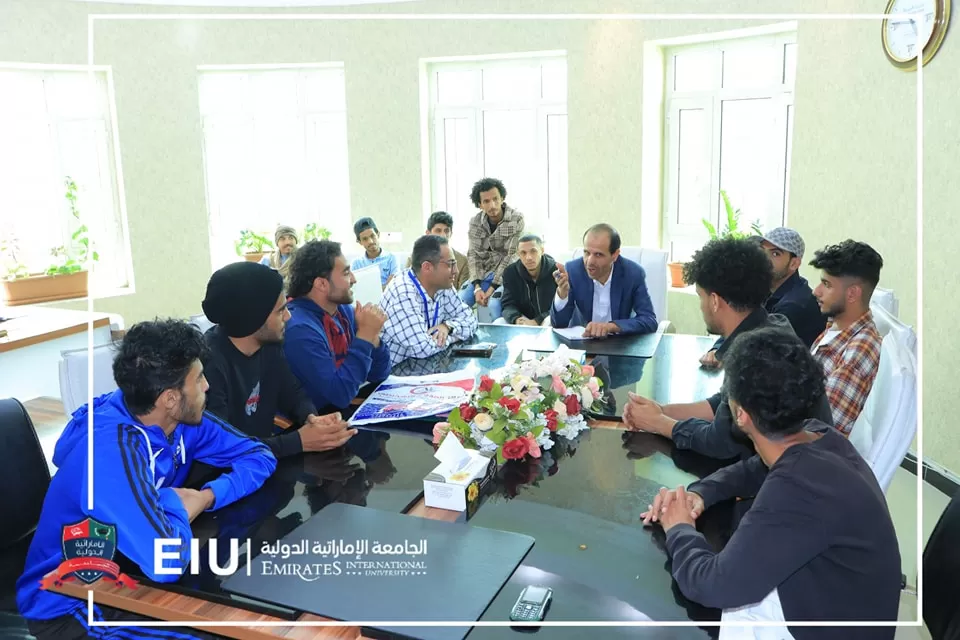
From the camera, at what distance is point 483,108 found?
260 inches

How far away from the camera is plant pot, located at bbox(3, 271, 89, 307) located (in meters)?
6.25

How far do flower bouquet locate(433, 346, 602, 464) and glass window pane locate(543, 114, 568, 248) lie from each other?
14.3 feet

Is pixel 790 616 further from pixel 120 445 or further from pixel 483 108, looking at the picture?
pixel 483 108

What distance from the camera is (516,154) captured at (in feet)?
21.5

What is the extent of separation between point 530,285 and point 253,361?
2.63 meters

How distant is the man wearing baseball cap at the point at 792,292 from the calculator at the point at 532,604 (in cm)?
178

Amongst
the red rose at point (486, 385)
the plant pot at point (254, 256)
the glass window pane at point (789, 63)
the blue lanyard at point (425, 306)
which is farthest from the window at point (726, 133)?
the red rose at point (486, 385)

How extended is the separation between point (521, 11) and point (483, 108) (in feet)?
3.15

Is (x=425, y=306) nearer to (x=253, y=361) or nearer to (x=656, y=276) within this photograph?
(x=253, y=361)

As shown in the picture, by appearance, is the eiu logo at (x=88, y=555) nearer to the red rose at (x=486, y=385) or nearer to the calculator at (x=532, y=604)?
the calculator at (x=532, y=604)

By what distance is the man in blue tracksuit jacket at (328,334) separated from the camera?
234 centimetres

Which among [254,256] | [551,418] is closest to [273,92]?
[254,256]

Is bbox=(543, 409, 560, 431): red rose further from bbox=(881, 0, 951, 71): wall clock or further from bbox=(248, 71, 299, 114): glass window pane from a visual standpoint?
bbox=(248, 71, 299, 114): glass window pane

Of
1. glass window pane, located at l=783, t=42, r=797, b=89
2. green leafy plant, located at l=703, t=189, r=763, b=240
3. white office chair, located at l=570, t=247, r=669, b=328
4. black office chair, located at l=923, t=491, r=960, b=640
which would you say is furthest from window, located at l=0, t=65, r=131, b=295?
black office chair, located at l=923, t=491, r=960, b=640
